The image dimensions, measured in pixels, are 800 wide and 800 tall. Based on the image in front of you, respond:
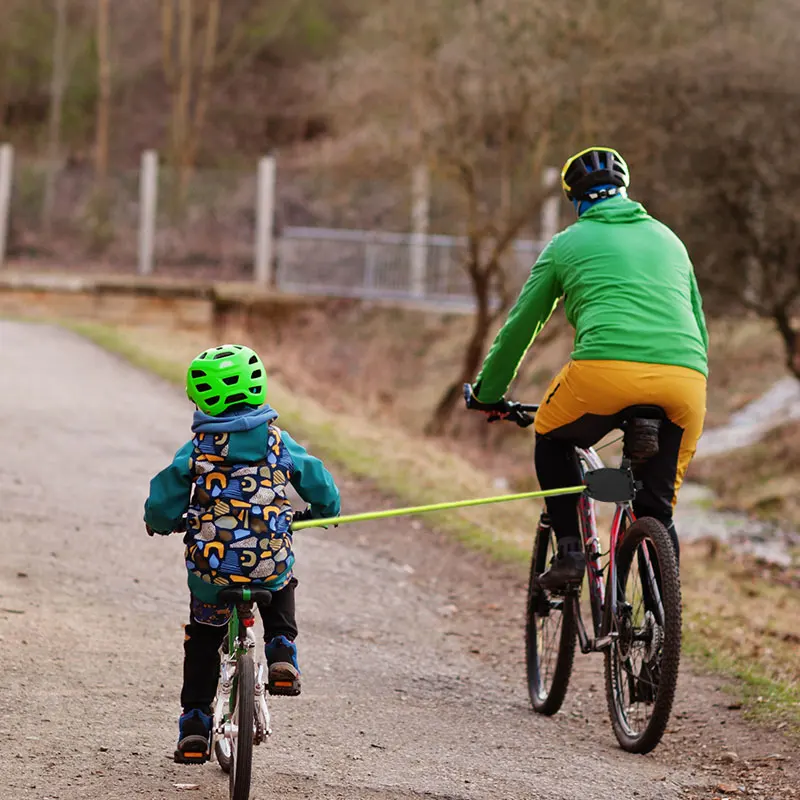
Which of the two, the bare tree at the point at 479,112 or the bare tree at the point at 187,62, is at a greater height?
the bare tree at the point at 187,62

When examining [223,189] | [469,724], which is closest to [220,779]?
[469,724]

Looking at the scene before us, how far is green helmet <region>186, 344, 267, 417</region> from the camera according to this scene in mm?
4055

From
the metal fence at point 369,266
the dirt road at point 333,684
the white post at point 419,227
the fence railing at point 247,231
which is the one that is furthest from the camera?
the fence railing at point 247,231

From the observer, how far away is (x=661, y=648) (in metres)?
4.78

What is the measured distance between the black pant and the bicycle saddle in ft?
4.85

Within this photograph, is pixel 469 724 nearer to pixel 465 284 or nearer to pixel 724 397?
pixel 724 397

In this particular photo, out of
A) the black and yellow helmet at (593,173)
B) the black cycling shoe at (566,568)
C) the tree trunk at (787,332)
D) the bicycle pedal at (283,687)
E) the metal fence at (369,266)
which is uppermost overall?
the metal fence at (369,266)

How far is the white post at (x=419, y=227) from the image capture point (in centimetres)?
2164

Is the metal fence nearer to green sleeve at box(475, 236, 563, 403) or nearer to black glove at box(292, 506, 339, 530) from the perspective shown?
green sleeve at box(475, 236, 563, 403)

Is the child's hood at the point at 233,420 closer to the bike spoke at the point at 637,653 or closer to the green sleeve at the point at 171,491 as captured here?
the green sleeve at the point at 171,491

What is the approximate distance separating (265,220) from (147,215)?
6.84ft

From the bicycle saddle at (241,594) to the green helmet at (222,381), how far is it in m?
0.50

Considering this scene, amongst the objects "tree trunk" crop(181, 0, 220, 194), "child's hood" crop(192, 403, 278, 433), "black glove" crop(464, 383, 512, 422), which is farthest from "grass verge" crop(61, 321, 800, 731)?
"tree trunk" crop(181, 0, 220, 194)

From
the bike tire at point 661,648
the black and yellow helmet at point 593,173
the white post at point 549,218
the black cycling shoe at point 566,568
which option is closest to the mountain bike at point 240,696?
the bike tire at point 661,648
